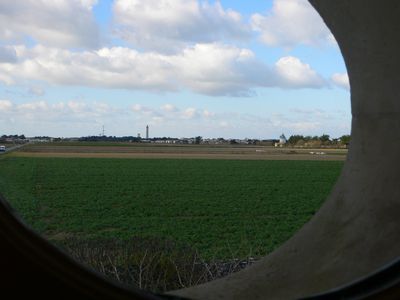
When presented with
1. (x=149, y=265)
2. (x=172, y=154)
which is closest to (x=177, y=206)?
(x=149, y=265)

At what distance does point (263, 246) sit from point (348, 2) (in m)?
10.5

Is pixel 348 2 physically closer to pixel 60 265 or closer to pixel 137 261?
pixel 60 265

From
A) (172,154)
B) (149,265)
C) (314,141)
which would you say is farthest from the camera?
(314,141)

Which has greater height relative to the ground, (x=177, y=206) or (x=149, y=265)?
(x=149, y=265)

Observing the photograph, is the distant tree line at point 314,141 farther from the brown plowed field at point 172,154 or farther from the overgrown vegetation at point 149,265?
the overgrown vegetation at point 149,265

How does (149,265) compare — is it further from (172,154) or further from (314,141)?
(314,141)

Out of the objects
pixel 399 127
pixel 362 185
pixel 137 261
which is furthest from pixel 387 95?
pixel 137 261

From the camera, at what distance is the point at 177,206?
904 inches

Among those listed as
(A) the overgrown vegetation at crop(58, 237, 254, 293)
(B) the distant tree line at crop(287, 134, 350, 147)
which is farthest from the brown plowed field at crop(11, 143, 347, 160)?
(A) the overgrown vegetation at crop(58, 237, 254, 293)

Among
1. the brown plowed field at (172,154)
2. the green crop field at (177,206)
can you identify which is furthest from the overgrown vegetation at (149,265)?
the brown plowed field at (172,154)

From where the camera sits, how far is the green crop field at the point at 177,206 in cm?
1540

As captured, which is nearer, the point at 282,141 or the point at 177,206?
the point at 177,206

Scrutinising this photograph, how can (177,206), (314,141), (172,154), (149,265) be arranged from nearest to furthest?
(149,265), (177,206), (172,154), (314,141)

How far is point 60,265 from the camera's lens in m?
1.86
